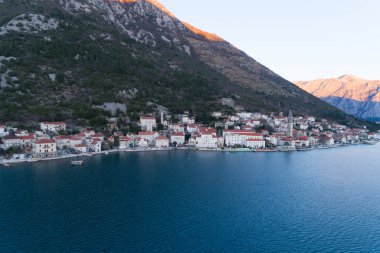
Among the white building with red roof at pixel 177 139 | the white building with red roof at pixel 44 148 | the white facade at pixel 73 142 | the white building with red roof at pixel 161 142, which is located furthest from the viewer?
the white building with red roof at pixel 177 139

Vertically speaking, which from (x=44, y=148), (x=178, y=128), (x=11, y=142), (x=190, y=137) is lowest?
(x=44, y=148)

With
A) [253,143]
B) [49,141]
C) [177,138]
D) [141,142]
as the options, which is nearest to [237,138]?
[253,143]

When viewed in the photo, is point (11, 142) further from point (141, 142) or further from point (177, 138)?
point (177, 138)

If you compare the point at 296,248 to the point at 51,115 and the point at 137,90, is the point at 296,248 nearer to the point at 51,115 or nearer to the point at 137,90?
the point at 51,115

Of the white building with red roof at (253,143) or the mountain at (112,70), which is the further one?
the mountain at (112,70)

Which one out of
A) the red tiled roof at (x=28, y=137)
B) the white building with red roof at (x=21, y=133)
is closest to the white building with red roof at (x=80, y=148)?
the red tiled roof at (x=28, y=137)

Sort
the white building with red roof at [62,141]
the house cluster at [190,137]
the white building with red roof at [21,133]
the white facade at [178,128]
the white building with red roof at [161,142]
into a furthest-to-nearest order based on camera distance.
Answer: the white facade at [178,128]
the white building with red roof at [161,142]
the white building with red roof at [62,141]
the white building with red roof at [21,133]
the house cluster at [190,137]

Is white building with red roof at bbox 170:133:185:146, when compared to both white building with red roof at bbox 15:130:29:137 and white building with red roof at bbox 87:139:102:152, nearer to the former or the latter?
white building with red roof at bbox 87:139:102:152

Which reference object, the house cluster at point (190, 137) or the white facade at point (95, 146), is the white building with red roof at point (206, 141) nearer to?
the house cluster at point (190, 137)
